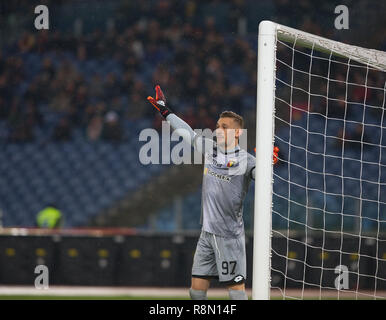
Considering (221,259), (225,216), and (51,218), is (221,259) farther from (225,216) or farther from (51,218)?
(51,218)

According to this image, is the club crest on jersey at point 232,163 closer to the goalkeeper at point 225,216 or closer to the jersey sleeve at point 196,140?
the goalkeeper at point 225,216

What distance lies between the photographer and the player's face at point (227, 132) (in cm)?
577

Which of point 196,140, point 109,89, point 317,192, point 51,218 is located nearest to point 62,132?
point 109,89

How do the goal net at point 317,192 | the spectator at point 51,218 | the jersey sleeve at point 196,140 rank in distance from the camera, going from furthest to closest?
the spectator at point 51,218, the jersey sleeve at point 196,140, the goal net at point 317,192

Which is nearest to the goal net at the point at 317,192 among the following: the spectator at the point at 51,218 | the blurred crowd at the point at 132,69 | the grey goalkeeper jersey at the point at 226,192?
the grey goalkeeper jersey at the point at 226,192

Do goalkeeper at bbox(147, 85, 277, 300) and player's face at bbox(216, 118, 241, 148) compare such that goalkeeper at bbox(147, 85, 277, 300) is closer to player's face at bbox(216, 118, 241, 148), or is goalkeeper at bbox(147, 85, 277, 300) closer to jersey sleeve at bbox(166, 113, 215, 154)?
player's face at bbox(216, 118, 241, 148)

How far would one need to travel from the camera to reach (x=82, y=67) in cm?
1509

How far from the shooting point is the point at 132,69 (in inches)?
583

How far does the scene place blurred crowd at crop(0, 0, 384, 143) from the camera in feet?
45.8

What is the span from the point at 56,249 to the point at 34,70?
587 cm

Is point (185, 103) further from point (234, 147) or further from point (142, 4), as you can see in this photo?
point (234, 147)

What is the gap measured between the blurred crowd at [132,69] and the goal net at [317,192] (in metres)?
1.06

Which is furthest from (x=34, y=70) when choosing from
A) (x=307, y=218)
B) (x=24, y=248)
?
(x=307, y=218)

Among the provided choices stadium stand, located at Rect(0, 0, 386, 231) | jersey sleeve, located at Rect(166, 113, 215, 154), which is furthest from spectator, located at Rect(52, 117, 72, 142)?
jersey sleeve, located at Rect(166, 113, 215, 154)
